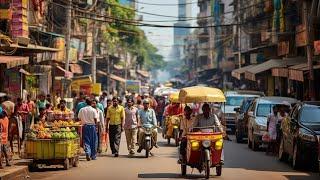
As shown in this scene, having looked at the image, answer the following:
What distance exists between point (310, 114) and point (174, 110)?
343 inches

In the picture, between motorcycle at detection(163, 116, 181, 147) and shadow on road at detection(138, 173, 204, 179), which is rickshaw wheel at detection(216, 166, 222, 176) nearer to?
shadow on road at detection(138, 173, 204, 179)

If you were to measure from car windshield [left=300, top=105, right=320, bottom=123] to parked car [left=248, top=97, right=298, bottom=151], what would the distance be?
4.90m

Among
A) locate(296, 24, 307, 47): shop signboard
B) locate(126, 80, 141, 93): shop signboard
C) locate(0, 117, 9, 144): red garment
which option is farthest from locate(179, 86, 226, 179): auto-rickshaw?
locate(126, 80, 141, 93): shop signboard

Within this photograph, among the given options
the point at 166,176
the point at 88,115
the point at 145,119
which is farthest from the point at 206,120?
the point at 145,119

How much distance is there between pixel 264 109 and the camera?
24391 mm

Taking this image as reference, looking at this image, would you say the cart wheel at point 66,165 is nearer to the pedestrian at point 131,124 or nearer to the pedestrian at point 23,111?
the pedestrian at point 131,124

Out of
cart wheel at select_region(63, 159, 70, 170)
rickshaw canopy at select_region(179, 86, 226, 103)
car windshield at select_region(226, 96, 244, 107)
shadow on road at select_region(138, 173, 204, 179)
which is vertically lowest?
shadow on road at select_region(138, 173, 204, 179)

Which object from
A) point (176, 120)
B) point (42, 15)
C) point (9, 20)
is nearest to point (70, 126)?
point (176, 120)

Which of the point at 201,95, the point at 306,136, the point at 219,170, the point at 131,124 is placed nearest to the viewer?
the point at 219,170

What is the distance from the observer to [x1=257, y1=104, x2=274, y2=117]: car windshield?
24.2 meters

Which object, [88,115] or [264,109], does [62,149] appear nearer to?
[88,115]

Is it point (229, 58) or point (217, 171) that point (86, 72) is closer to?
point (229, 58)

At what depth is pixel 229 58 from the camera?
84.4 m

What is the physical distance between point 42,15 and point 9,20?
1027 centimetres
